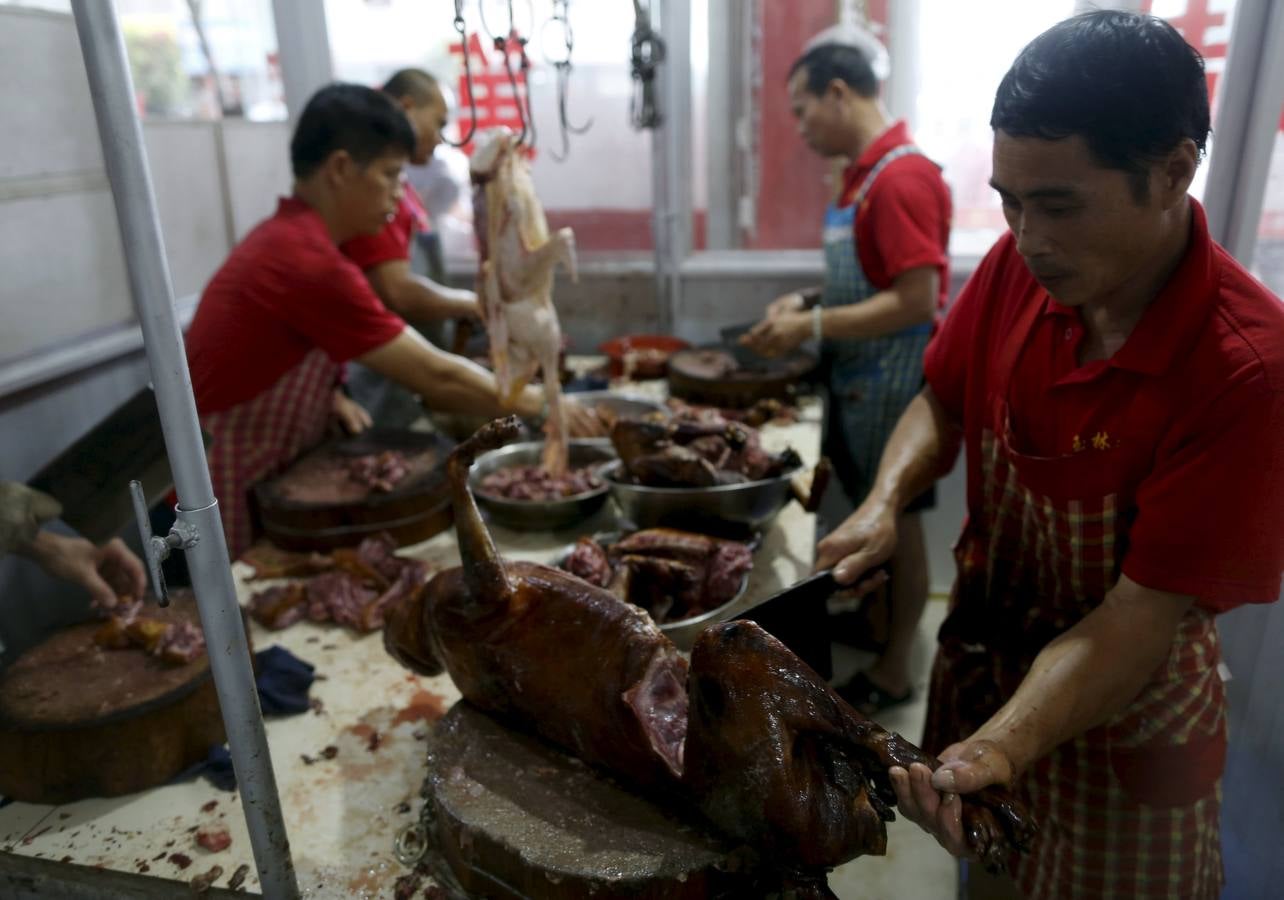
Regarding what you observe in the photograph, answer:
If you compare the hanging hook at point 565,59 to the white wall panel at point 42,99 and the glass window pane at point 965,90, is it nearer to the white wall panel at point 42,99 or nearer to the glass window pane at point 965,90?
the white wall panel at point 42,99

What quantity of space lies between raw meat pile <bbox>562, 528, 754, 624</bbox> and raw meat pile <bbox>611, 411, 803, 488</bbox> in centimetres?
33

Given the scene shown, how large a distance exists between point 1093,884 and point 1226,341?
3.99ft

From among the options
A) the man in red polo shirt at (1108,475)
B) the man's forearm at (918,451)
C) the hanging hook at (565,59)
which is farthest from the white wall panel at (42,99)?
the man in red polo shirt at (1108,475)

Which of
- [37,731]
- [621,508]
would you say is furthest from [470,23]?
[37,731]

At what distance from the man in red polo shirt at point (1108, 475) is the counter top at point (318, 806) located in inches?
40.4

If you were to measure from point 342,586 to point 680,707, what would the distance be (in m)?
1.34

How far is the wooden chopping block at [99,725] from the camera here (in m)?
1.74

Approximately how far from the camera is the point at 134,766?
1.79 metres

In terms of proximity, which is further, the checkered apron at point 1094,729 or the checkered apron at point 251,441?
the checkered apron at point 251,441

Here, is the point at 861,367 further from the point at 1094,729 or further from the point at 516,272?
the point at 1094,729

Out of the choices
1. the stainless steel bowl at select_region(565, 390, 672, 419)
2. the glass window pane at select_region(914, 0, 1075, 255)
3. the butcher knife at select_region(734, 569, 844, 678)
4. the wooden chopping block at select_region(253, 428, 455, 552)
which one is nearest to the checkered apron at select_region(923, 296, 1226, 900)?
the butcher knife at select_region(734, 569, 844, 678)

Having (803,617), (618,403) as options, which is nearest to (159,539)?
(803,617)

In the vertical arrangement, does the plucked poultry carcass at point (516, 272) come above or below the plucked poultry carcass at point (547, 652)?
above

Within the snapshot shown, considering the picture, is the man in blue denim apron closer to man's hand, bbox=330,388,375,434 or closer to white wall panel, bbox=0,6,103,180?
man's hand, bbox=330,388,375,434
